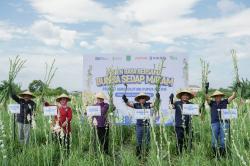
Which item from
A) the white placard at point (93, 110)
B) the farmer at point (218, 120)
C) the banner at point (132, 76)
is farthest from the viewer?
the banner at point (132, 76)

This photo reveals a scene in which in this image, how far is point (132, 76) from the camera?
1317cm

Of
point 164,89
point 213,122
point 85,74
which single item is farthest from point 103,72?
point 213,122

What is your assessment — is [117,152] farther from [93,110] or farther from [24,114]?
[24,114]

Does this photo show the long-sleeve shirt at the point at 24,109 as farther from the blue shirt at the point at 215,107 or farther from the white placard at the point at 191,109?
the blue shirt at the point at 215,107

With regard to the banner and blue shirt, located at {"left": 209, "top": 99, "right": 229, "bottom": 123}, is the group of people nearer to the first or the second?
blue shirt, located at {"left": 209, "top": 99, "right": 229, "bottom": 123}

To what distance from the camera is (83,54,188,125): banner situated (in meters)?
12.8

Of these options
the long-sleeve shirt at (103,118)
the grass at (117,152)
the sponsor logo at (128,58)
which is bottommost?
the grass at (117,152)

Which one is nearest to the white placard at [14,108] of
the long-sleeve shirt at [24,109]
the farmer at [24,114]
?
the farmer at [24,114]

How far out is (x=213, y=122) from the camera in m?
9.64

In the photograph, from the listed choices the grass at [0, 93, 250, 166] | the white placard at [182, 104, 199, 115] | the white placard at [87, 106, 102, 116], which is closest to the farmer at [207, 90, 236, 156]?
the grass at [0, 93, 250, 166]

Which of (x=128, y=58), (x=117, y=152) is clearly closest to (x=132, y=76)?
(x=128, y=58)

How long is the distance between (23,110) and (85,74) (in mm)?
3026

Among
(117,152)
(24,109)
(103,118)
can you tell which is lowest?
(117,152)

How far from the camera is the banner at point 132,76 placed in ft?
42.1
